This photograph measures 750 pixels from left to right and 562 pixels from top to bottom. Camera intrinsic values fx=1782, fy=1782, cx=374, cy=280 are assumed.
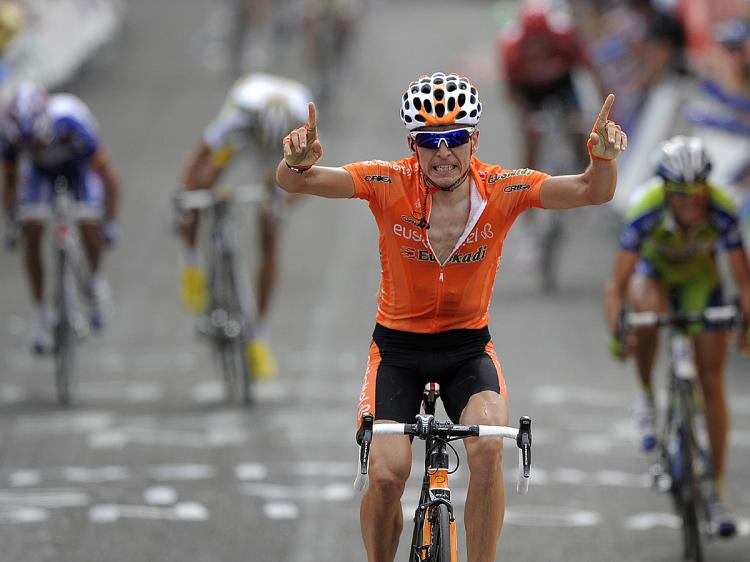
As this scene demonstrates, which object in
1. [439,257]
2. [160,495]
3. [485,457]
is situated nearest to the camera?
[485,457]

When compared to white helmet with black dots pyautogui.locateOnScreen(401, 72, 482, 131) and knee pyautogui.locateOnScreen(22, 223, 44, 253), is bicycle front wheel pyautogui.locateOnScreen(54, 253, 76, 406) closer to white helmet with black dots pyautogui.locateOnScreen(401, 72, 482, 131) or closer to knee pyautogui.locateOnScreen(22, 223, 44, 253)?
knee pyautogui.locateOnScreen(22, 223, 44, 253)

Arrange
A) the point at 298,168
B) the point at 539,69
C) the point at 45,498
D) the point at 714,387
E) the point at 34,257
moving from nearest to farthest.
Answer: the point at 298,168 → the point at 714,387 → the point at 45,498 → the point at 34,257 → the point at 539,69

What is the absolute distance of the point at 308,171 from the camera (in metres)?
6.77

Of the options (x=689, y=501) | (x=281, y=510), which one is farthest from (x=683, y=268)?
(x=281, y=510)

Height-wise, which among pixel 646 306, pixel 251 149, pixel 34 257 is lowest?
pixel 646 306

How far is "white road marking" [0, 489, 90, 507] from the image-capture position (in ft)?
32.4

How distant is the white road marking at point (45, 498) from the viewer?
32.4ft

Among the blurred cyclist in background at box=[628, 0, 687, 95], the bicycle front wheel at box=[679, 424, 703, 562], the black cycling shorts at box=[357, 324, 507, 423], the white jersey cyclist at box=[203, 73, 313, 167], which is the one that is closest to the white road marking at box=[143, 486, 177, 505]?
the bicycle front wheel at box=[679, 424, 703, 562]

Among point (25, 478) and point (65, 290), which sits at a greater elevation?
point (65, 290)

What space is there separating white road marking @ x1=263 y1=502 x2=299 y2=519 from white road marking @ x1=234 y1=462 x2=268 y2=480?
25.1 inches

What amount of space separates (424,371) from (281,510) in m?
3.11

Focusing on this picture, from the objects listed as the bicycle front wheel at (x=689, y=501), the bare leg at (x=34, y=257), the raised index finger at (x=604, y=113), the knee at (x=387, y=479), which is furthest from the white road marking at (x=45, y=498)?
the raised index finger at (x=604, y=113)

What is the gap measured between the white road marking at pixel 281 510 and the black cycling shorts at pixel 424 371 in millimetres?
2878

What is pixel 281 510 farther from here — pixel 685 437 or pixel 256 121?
pixel 256 121
